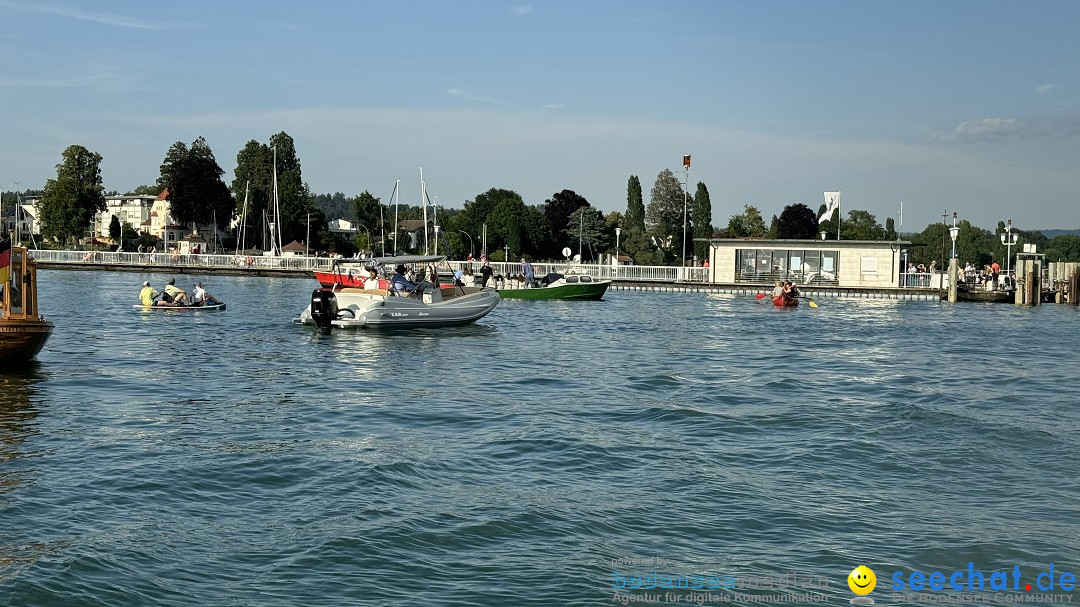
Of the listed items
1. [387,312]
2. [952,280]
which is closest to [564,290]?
[952,280]

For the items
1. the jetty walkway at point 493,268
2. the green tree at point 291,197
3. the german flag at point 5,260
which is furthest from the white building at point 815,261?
the green tree at point 291,197

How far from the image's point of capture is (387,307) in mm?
34781

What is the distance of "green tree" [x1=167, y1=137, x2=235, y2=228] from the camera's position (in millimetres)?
125875

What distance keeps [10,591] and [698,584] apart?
19.9 ft

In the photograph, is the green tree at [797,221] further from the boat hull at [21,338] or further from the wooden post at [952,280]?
the boat hull at [21,338]

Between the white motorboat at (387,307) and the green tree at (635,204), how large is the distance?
10116 cm

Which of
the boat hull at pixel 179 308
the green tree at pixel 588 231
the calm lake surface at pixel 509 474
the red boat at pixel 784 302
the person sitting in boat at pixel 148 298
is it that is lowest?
the calm lake surface at pixel 509 474

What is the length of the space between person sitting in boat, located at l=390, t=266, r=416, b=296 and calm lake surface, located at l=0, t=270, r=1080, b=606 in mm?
6148

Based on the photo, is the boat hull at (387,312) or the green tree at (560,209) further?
the green tree at (560,209)

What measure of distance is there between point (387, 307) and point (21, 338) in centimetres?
1358

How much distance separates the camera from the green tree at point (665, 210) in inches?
5241

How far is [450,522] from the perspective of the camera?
11.5 meters

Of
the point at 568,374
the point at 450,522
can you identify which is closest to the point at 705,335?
the point at 568,374

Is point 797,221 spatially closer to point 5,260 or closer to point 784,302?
point 784,302
